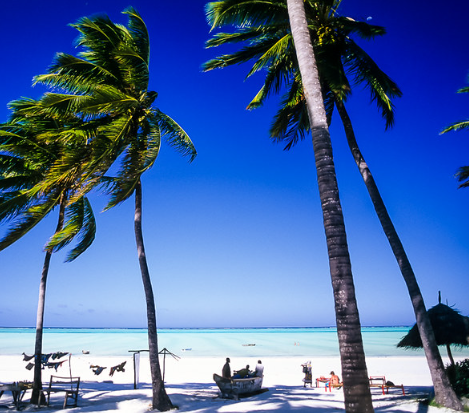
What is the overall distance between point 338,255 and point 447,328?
31.1 ft

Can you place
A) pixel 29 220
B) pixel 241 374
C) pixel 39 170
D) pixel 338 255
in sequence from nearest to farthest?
pixel 338 255 < pixel 29 220 < pixel 39 170 < pixel 241 374

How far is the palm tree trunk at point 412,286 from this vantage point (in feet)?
28.8

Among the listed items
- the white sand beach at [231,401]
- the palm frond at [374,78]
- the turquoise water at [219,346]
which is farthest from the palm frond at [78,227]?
the turquoise water at [219,346]

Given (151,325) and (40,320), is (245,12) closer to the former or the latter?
(151,325)

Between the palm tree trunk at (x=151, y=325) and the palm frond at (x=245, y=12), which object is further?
the palm tree trunk at (x=151, y=325)

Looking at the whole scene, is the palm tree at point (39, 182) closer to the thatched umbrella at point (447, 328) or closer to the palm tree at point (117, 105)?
the palm tree at point (117, 105)

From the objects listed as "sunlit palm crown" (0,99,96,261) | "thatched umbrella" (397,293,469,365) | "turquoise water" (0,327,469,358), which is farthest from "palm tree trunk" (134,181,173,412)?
"turquoise water" (0,327,469,358)

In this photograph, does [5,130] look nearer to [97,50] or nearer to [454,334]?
[97,50]

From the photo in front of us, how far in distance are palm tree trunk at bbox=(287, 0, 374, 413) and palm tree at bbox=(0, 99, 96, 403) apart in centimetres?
577

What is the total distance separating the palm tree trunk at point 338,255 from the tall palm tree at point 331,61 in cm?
363

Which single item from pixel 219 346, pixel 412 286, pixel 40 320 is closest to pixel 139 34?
pixel 40 320

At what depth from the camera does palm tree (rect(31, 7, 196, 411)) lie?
8.79 meters

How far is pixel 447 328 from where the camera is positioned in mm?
11523

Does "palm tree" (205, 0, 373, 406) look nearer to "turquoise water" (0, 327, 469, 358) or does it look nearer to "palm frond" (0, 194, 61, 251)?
"palm frond" (0, 194, 61, 251)
